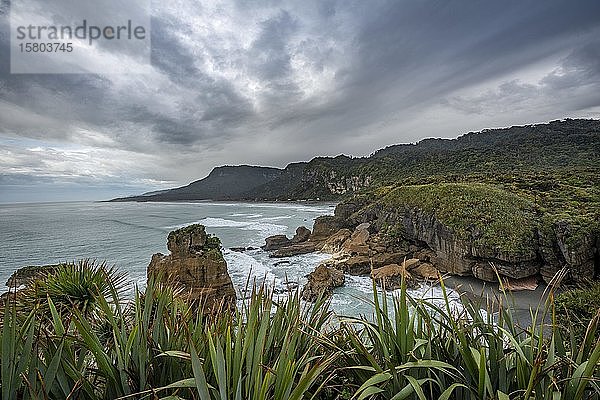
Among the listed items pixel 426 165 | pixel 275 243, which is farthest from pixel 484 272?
pixel 426 165

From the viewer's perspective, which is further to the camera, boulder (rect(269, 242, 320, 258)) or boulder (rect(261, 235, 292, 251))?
boulder (rect(261, 235, 292, 251))

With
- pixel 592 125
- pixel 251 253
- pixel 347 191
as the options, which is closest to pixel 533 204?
pixel 251 253

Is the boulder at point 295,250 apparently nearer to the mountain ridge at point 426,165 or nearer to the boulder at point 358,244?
the boulder at point 358,244

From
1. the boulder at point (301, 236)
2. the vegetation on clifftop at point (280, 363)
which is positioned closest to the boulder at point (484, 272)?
the boulder at point (301, 236)

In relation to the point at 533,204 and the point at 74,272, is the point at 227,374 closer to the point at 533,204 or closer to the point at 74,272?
the point at 74,272

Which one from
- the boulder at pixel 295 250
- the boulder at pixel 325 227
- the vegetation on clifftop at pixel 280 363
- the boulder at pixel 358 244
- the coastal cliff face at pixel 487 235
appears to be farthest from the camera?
the boulder at pixel 325 227

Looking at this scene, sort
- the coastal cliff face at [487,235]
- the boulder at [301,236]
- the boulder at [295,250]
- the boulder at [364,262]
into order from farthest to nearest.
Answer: the boulder at [301,236], the boulder at [295,250], the boulder at [364,262], the coastal cliff face at [487,235]

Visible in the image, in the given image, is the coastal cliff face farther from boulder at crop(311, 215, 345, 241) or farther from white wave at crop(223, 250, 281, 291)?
white wave at crop(223, 250, 281, 291)

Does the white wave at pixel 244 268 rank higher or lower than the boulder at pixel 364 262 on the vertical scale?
lower

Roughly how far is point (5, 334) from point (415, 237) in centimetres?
2367

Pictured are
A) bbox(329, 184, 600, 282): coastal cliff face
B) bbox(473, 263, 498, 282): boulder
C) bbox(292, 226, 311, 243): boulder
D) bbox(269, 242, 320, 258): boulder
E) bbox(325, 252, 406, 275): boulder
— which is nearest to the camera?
bbox(329, 184, 600, 282): coastal cliff face

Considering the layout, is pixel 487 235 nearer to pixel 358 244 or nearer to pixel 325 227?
pixel 358 244

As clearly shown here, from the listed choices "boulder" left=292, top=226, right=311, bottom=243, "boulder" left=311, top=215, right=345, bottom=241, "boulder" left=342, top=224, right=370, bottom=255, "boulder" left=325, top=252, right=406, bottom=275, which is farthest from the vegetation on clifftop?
"boulder" left=292, top=226, right=311, bottom=243

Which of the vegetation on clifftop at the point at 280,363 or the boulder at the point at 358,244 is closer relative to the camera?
the vegetation on clifftop at the point at 280,363
